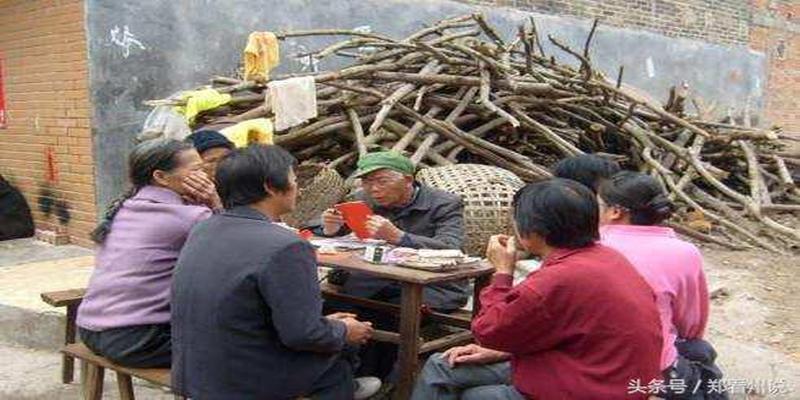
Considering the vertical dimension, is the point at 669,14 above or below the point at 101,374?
above

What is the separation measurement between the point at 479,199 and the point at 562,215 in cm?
332

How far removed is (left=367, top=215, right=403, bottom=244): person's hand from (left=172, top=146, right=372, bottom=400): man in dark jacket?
1007 mm

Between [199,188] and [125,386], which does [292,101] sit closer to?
[199,188]

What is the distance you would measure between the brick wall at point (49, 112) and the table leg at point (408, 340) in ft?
13.6

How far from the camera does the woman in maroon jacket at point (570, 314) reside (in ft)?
7.22

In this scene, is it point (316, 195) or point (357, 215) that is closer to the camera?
point (357, 215)

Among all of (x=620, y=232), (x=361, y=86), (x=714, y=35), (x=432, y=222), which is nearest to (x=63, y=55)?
(x=361, y=86)

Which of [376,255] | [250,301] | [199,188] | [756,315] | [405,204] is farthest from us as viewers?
[756,315]

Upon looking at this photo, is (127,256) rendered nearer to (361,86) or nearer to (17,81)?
(361,86)

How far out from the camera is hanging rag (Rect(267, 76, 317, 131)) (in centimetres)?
596

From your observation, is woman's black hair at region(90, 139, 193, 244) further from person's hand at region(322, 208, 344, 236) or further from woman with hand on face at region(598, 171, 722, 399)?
woman with hand on face at region(598, 171, 722, 399)

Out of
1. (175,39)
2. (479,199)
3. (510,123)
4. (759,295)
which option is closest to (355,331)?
(479,199)

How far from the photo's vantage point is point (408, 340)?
10.5 feet

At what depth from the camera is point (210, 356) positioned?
2473 millimetres
